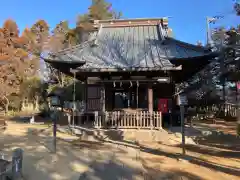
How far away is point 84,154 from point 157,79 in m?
5.05

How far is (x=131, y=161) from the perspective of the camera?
6.29 meters

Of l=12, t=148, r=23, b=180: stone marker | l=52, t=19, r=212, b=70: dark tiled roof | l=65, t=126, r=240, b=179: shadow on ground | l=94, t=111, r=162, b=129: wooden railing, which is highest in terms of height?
l=52, t=19, r=212, b=70: dark tiled roof

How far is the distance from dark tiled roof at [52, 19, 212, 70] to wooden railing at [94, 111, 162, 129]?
215cm

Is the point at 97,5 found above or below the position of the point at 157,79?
above

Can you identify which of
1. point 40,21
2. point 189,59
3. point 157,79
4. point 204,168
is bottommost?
point 204,168

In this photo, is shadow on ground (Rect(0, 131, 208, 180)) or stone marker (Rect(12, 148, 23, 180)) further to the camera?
shadow on ground (Rect(0, 131, 208, 180))

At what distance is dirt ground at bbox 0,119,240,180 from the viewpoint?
512 cm

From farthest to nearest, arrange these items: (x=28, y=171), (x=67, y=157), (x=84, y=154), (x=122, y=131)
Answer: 1. (x=122, y=131)
2. (x=84, y=154)
3. (x=67, y=157)
4. (x=28, y=171)

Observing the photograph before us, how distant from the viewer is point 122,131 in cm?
A: 995

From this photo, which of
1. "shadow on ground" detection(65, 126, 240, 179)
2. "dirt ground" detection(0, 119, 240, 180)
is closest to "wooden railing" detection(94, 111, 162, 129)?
"shadow on ground" detection(65, 126, 240, 179)

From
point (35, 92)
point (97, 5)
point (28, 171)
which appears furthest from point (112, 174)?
point (97, 5)

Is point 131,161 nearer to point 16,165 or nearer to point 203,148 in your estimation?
point 16,165

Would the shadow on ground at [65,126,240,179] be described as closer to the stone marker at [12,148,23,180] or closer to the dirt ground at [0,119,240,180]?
the dirt ground at [0,119,240,180]

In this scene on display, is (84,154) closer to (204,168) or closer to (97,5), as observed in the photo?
(204,168)
